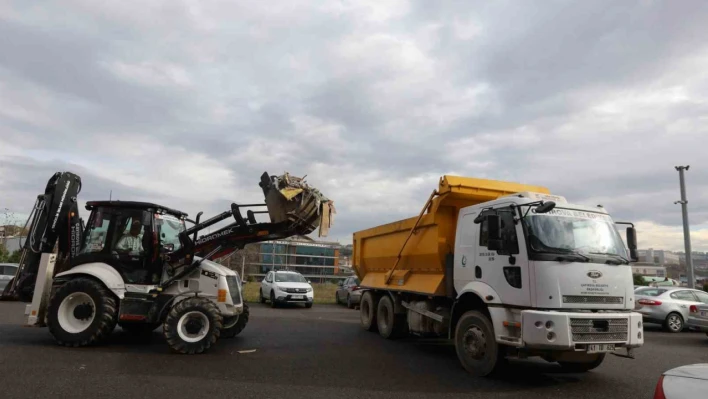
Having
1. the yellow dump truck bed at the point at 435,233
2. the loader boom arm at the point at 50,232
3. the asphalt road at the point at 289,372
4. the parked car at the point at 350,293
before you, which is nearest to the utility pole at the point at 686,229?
the asphalt road at the point at 289,372

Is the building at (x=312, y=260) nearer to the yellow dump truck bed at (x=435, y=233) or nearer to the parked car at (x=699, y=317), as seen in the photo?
the parked car at (x=699, y=317)

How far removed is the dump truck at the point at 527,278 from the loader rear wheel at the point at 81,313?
5.95 metres

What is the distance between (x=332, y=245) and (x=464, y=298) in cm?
12583

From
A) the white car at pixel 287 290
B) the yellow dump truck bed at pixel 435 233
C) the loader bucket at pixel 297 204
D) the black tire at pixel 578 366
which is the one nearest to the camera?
the black tire at pixel 578 366

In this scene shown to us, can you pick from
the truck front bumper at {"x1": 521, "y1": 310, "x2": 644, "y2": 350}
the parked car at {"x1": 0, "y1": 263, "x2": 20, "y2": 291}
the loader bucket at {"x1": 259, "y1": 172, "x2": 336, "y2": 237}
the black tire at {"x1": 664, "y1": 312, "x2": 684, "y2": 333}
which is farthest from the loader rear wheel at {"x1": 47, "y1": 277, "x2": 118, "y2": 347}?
the black tire at {"x1": 664, "y1": 312, "x2": 684, "y2": 333}

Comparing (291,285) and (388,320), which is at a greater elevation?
(291,285)

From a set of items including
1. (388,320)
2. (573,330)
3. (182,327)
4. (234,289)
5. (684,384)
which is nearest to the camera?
(684,384)

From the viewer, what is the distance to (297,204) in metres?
9.09

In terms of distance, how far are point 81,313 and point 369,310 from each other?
670 centimetres

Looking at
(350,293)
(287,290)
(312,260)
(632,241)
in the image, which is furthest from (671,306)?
(312,260)

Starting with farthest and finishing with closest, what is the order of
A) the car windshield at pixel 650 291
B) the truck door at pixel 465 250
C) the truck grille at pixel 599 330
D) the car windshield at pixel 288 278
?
the car windshield at pixel 288 278
the car windshield at pixel 650 291
the truck door at pixel 465 250
the truck grille at pixel 599 330

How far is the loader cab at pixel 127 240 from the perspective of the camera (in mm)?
9180

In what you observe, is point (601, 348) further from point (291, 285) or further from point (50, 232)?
point (291, 285)

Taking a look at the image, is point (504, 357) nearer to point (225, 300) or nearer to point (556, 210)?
point (556, 210)
